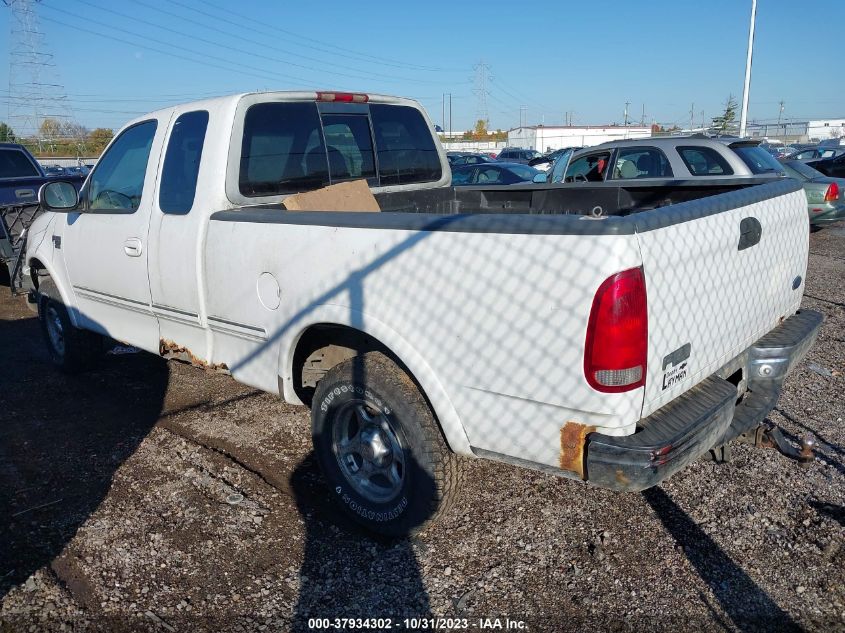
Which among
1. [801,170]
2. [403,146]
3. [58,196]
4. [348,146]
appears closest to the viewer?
[348,146]

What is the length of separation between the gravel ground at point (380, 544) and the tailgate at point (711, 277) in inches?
35.5

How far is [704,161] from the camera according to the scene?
8586 millimetres

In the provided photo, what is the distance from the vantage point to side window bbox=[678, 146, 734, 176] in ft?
27.7

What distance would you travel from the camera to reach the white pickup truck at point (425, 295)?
243cm

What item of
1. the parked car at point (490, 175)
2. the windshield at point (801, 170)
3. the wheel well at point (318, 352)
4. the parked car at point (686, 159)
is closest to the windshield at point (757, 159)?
the parked car at point (686, 159)

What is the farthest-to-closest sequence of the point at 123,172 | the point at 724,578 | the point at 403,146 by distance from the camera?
the point at 403,146
the point at 123,172
the point at 724,578

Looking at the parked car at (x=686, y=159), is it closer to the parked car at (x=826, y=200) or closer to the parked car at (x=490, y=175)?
the parked car at (x=826, y=200)

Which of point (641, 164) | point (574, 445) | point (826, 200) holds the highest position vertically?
point (641, 164)

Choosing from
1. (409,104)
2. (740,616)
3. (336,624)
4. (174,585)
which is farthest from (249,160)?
(740,616)

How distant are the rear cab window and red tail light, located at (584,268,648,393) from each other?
2357 millimetres

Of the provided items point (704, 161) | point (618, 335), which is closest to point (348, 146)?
point (618, 335)

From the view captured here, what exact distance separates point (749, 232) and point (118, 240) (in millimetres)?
3751

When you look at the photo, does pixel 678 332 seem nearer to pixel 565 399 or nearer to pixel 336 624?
pixel 565 399

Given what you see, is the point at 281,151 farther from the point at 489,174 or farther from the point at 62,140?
the point at 62,140
